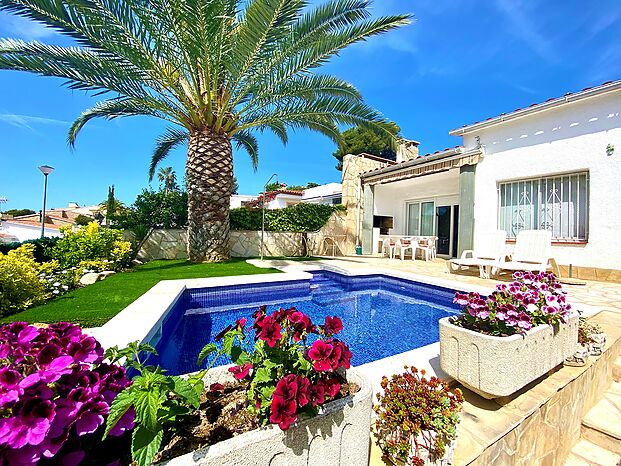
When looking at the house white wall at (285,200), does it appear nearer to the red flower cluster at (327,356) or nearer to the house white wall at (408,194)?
the house white wall at (408,194)

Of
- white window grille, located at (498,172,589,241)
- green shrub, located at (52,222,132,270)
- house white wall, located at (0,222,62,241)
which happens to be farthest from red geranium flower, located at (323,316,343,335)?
house white wall, located at (0,222,62,241)

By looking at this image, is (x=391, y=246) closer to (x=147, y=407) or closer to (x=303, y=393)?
(x=303, y=393)

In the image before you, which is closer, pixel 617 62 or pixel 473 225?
pixel 617 62

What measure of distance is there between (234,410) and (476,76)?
2376 cm

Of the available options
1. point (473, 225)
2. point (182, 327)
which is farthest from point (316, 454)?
point (473, 225)

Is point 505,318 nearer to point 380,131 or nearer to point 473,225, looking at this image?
point 380,131

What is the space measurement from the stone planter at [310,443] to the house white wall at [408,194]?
15337 millimetres

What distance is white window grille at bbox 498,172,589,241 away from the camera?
9.27m

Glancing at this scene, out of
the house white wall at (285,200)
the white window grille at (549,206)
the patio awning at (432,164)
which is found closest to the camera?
the white window grille at (549,206)

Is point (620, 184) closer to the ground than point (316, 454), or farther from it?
farther from it

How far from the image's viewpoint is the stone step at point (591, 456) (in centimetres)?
267

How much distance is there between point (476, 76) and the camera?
19.0 meters

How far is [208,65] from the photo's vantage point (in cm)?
833

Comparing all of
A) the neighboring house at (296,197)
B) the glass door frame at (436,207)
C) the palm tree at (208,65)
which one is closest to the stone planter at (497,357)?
the palm tree at (208,65)
